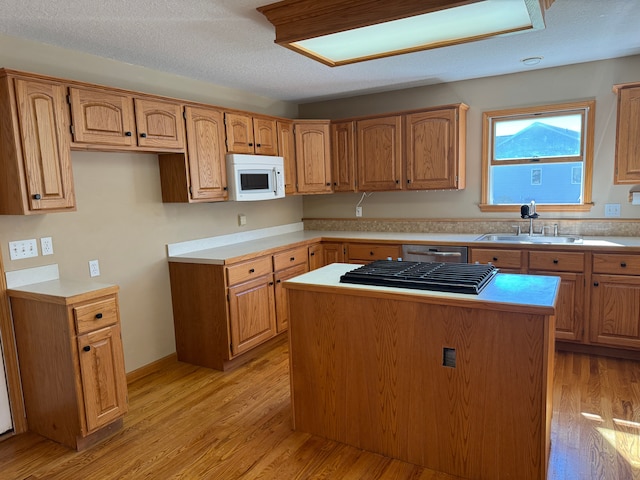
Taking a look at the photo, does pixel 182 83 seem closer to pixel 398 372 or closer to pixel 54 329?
pixel 54 329

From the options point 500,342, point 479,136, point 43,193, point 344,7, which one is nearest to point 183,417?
point 43,193

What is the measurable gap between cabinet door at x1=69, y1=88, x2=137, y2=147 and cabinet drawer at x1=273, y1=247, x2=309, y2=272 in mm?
1526

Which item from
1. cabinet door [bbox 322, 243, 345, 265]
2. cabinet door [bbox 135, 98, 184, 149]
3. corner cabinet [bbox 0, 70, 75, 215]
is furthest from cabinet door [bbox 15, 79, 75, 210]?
cabinet door [bbox 322, 243, 345, 265]

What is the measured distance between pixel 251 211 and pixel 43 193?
2.18 metres

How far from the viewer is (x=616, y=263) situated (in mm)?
A: 3281

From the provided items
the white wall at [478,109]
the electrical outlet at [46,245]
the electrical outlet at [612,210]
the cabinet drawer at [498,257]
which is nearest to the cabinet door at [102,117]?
the electrical outlet at [46,245]

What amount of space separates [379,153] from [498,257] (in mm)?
1558

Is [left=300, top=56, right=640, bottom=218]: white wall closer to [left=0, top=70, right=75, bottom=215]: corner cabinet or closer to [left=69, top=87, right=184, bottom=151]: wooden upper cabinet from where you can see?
[left=69, top=87, right=184, bottom=151]: wooden upper cabinet

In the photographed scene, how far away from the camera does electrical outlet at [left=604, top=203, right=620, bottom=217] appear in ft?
12.3

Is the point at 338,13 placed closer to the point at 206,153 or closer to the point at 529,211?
the point at 206,153

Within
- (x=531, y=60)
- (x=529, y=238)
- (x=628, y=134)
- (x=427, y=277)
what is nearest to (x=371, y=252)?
(x=529, y=238)

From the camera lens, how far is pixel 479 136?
422cm

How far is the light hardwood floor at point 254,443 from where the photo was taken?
2.18m

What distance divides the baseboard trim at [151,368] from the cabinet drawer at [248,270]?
921 millimetres
